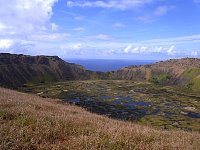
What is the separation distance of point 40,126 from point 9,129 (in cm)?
130

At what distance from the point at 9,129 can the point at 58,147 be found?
1.66 m

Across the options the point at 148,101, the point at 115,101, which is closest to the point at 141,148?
the point at 115,101

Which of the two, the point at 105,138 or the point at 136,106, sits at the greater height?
the point at 105,138

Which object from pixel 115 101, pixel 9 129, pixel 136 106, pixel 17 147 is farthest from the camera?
pixel 115 101

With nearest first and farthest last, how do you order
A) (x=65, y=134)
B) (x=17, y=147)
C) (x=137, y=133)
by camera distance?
(x=17, y=147), (x=65, y=134), (x=137, y=133)

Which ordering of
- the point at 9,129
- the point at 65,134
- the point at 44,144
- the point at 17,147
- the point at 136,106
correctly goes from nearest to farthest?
the point at 17,147, the point at 44,144, the point at 9,129, the point at 65,134, the point at 136,106

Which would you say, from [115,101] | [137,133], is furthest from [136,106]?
[137,133]

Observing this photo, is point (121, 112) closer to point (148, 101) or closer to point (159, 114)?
point (159, 114)

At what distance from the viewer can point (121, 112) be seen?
96.4 meters

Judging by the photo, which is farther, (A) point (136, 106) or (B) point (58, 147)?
(A) point (136, 106)

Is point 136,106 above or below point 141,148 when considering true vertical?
below

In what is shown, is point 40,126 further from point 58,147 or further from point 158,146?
point 158,146

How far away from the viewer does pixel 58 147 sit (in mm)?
7727

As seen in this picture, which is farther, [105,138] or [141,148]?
[105,138]
